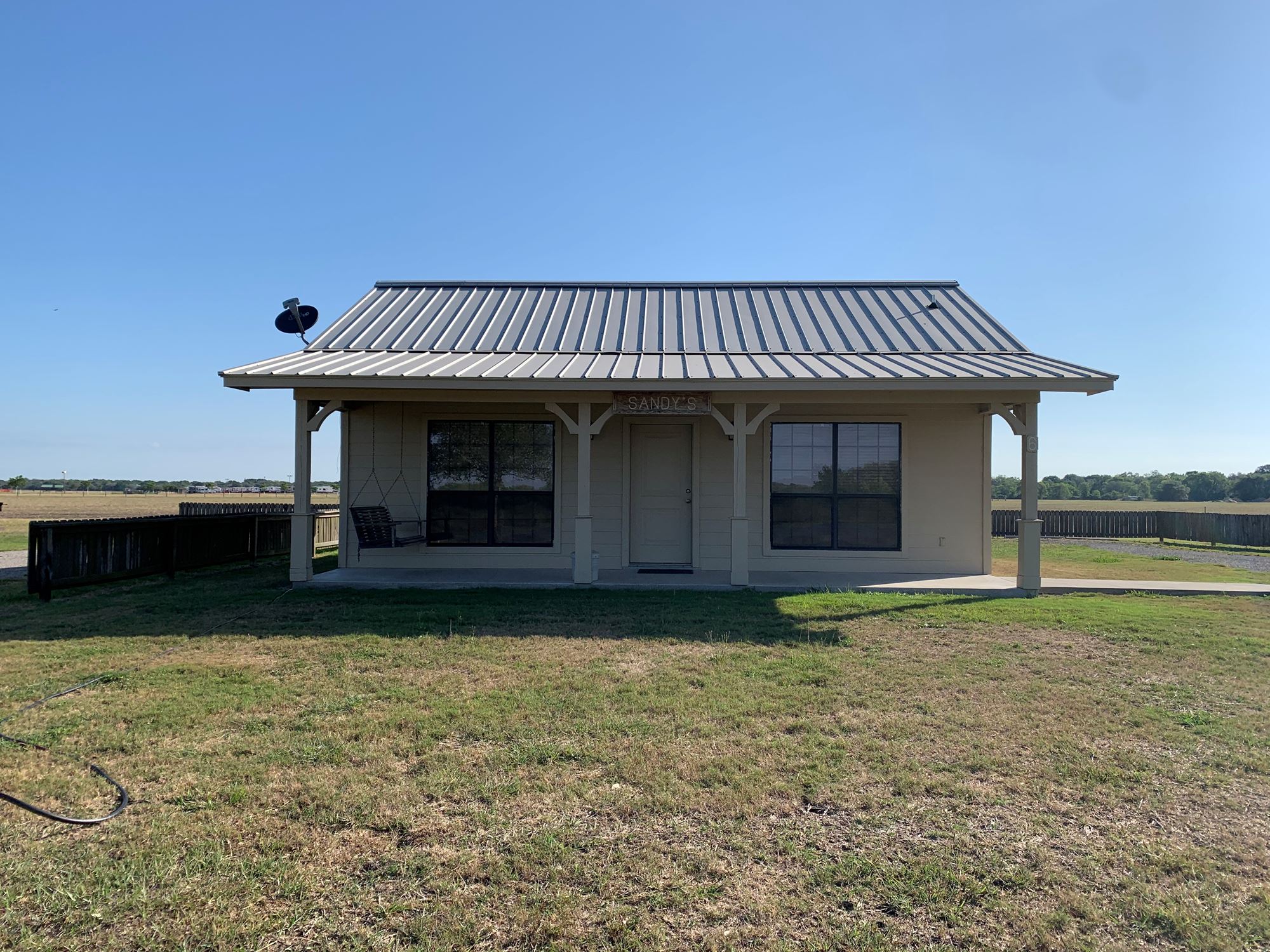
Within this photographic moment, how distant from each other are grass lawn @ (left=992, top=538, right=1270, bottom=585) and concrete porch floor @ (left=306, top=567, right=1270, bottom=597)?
0.70m

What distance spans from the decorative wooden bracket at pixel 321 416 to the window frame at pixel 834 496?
18.5 ft

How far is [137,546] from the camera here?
974 cm

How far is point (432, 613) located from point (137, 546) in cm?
536

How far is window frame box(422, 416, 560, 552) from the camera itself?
10250mm

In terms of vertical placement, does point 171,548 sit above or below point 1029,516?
below

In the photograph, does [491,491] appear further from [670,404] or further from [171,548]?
[171,548]

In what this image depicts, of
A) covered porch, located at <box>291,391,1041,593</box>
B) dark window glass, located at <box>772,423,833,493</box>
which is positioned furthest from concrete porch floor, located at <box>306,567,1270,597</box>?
dark window glass, located at <box>772,423,833,493</box>

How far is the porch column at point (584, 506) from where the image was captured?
8734 mm

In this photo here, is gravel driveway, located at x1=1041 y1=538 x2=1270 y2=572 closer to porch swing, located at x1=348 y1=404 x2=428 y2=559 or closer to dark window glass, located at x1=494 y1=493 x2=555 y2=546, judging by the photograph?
dark window glass, located at x1=494 y1=493 x2=555 y2=546

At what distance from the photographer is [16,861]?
8.54 ft

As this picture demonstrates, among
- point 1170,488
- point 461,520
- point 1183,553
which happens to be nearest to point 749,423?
point 461,520

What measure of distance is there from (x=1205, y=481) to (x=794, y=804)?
8377 centimetres

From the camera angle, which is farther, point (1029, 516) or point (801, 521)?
point (801, 521)

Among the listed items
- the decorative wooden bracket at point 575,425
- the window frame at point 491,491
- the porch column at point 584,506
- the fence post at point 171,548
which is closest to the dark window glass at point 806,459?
the decorative wooden bracket at point 575,425
